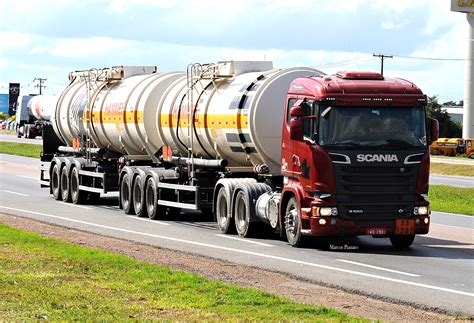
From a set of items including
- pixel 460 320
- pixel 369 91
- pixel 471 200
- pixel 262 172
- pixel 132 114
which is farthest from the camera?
pixel 471 200

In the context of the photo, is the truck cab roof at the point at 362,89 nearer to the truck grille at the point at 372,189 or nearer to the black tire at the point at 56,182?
the truck grille at the point at 372,189

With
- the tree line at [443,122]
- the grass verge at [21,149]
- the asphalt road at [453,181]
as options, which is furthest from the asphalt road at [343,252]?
the tree line at [443,122]

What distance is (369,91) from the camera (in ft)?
69.4

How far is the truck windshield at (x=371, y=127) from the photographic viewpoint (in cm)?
2091

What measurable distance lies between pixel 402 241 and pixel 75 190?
14.4 meters

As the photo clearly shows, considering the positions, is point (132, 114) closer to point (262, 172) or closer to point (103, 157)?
point (103, 157)

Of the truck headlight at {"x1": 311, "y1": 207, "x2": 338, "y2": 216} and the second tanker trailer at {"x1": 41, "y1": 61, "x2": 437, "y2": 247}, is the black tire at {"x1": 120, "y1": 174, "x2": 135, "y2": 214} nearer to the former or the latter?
the second tanker trailer at {"x1": 41, "y1": 61, "x2": 437, "y2": 247}

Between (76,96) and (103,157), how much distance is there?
3.15m

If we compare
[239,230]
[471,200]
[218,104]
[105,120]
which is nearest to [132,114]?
[105,120]

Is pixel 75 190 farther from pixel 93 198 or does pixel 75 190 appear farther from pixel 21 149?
pixel 21 149

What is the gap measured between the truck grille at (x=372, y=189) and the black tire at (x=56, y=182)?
16327 millimetres

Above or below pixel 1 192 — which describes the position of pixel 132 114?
above

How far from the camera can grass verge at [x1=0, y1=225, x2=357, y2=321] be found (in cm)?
1301

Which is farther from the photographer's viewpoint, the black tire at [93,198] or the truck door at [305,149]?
the black tire at [93,198]
